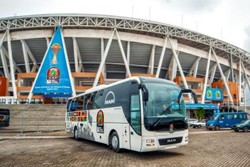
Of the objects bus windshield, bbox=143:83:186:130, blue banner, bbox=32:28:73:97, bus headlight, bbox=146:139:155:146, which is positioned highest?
blue banner, bbox=32:28:73:97

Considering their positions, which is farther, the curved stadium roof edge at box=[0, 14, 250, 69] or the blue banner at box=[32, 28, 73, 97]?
the curved stadium roof edge at box=[0, 14, 250, 69]

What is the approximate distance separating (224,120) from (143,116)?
19.3 metres

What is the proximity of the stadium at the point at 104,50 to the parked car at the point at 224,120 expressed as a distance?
24424 mm

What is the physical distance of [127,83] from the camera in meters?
9.67

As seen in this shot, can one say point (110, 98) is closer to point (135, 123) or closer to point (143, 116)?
point (135, 123)

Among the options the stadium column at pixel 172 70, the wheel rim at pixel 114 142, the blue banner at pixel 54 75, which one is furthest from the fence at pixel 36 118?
the stadium column at pixel 172 70

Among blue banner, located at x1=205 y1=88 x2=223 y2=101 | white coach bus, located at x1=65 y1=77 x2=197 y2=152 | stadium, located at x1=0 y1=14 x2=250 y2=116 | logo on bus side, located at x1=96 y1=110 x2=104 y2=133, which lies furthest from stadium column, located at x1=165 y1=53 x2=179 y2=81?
white coach bus, located at x1=65 y1=77 x2=197 y2=152

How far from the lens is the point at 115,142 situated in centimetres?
994

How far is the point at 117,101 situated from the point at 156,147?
8.64ft

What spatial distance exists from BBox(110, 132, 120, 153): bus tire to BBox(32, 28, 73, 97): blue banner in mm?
31044

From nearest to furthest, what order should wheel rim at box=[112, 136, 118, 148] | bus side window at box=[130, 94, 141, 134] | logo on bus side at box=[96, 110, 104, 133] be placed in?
bus side window at box=[130, 94, 141, 134]
wheel rim at box=[112, 136, 118, 148]
logo on bus side at box=[96, 110, 104, 133]

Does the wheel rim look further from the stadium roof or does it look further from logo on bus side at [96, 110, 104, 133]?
the stadium roof

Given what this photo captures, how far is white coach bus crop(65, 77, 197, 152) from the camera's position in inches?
328

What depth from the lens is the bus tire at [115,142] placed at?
9.72 meters
